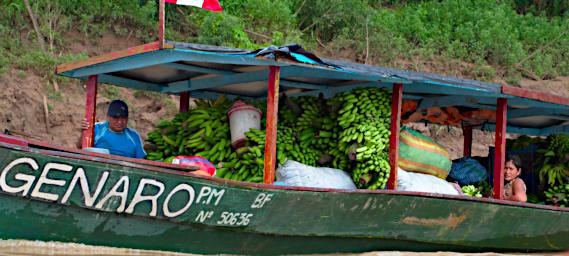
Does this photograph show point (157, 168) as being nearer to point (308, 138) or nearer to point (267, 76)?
point (267, 76)

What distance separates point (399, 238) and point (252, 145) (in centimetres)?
146

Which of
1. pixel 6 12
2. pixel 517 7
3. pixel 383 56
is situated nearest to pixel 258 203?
pixel 6 12

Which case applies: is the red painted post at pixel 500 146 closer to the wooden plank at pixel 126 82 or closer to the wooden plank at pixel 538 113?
the wooden plank at pixel 538 113

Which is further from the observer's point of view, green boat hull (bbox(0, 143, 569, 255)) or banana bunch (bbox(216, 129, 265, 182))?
banana bunch (bbox(216, 129, 265, 182))

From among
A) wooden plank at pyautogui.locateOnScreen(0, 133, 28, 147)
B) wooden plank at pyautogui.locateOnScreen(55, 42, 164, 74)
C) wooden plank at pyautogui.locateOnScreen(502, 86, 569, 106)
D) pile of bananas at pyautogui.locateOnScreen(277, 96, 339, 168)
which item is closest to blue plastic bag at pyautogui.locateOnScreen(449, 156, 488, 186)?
wooden plank at pyautogui.locateOnScreen(502, 86, 569, 106)

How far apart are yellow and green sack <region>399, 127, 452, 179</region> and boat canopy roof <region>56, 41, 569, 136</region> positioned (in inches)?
17.2

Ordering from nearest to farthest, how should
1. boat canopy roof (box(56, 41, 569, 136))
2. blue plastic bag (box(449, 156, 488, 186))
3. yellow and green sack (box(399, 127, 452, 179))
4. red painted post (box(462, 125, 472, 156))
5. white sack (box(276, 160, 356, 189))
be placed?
boat canopy roof (box(56, 41, 569, 136)), white sack (box(276, 160, 356, 189)), yellow and green sack (box(399, 127, 452, 179)), blue plastic bag (box(449, 156, 488, 186)), red painted post (box(462, 125, 472, 156))

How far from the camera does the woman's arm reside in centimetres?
785

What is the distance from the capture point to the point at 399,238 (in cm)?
683

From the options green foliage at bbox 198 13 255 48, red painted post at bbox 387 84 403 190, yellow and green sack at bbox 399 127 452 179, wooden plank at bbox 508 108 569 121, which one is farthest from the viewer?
green foliage at bbox 198 13 255 48

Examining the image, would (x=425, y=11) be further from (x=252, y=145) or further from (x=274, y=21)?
(x=252, y=145)

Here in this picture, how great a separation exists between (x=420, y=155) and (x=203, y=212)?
2.47 meters

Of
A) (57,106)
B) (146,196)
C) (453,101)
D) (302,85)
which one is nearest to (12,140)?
(146,196)

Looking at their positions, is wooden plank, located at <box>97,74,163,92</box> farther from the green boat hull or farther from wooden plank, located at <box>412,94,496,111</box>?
wooden plank, located at <box>412,94,496,111</box>
